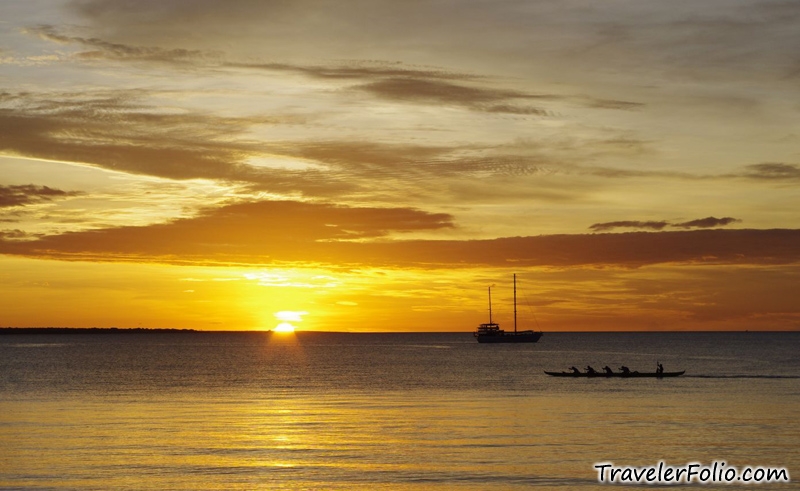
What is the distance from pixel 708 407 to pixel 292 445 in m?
38.6

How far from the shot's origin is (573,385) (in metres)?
100

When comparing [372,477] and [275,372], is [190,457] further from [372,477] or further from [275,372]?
[275,372]

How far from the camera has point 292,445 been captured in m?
53.8

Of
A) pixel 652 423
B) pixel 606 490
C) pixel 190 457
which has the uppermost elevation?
pixel 652 423

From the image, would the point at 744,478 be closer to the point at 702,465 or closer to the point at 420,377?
the point at 702,465

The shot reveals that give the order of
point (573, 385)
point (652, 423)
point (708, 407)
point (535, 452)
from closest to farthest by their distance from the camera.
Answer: point (535, 452), point (652, 423), point (708, 407), point (573, 385)

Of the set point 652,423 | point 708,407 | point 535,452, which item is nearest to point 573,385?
point 708,407

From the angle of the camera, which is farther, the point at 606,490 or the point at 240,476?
the point at 240,476

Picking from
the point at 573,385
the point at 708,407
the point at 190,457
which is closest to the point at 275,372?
the point at 573,385

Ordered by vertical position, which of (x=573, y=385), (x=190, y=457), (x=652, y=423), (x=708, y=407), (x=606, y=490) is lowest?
(x=606, y=490)

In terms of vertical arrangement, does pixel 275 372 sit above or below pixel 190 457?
above

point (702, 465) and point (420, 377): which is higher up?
point (420, 377)

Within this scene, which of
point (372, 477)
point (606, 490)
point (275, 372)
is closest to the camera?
point (606, 490)

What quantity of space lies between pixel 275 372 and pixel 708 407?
79002mm
